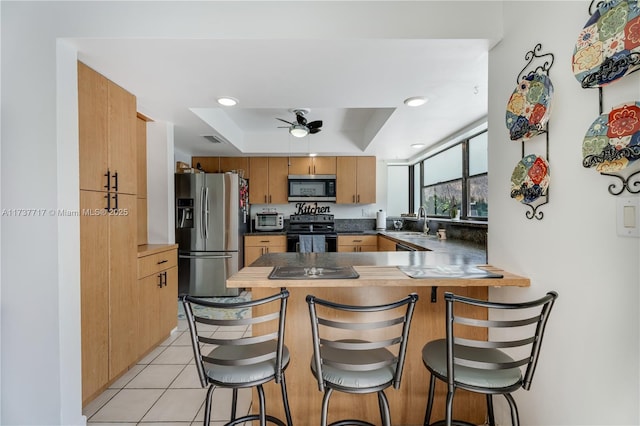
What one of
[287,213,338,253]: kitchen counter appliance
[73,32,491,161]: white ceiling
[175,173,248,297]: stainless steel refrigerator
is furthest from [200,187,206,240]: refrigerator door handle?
[287,213,338,253]: kitchen counter appliance

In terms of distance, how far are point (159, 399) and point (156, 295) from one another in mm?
913

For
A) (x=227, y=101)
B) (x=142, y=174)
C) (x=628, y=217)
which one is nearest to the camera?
(x=628, y=217)

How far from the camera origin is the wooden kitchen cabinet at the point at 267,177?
4723 millimetres

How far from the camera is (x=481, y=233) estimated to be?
2.86m

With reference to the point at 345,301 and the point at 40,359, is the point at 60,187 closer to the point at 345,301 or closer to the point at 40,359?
the point at 40,359

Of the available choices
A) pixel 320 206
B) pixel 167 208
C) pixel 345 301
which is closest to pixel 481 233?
pixel 345 301

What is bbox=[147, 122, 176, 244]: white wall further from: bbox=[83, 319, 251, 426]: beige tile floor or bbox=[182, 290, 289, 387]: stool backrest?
bbox=[182, 290, 289, 387]: stool backrest

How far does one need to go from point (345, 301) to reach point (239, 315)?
2.00 meters

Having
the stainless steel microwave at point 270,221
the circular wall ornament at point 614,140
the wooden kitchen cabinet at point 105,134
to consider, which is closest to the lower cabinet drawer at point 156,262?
the wooden kitchen cabinet at point 105,134

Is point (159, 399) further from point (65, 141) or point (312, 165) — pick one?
point (312, 165)

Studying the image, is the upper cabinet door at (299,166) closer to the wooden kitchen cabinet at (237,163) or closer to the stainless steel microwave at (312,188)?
the stainless steel microwave at (312,188)

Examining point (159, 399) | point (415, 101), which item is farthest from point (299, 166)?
point (159, 399)

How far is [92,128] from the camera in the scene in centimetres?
180

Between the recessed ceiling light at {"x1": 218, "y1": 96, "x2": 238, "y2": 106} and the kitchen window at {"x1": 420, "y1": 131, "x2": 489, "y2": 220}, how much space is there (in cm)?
243
